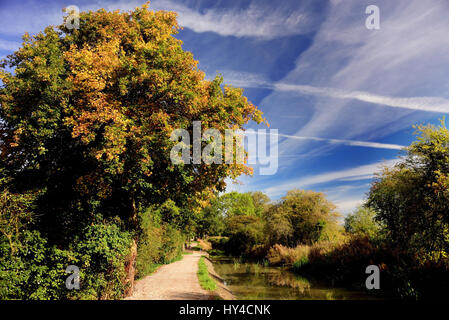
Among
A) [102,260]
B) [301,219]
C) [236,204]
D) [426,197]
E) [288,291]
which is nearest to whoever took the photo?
[102,260]

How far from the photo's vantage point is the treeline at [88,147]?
7828 mm

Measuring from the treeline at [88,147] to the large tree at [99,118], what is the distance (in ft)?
0.13

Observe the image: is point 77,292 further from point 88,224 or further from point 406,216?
point 406,216

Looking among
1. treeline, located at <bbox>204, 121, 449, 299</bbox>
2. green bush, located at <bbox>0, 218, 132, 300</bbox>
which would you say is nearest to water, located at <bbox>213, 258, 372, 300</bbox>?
Result: treeline, located at <bbox>204, 121, 449, 299</bbox>

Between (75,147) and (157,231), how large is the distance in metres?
11.8

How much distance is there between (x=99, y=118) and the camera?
25.6ft

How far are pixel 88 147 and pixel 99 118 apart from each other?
175cm

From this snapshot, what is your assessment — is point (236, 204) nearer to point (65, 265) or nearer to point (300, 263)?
point (300, 263)

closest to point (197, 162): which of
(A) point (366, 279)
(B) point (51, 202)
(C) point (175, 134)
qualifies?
(C) point (175, 134)

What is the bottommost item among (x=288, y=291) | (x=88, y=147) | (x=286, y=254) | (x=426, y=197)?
(x=286, y=254)

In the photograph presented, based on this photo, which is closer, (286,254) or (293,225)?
(286,254)

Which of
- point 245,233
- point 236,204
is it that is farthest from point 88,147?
point 236,204

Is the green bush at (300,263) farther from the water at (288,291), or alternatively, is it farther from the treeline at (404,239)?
the water at (288,291)
